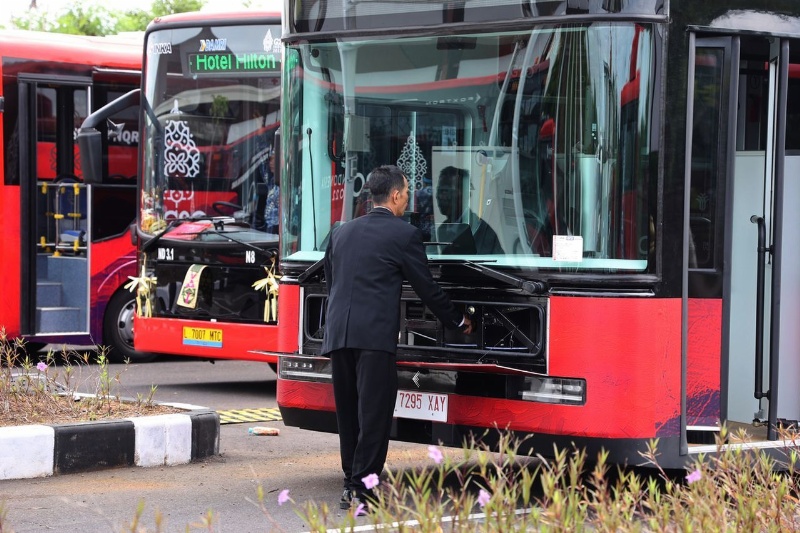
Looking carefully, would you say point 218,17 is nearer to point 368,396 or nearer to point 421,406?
point 421,406

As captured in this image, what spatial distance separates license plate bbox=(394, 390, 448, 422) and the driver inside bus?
2.48 feet

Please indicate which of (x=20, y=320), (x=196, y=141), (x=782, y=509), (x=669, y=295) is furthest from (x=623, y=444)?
(x=20, y=320)

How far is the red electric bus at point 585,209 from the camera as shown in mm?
6426

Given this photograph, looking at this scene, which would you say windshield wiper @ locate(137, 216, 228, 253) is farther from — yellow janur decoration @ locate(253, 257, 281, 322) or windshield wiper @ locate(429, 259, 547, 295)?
windshield wiper @ locate(429, 259, 547, 295)

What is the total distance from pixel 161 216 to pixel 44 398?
376 cm

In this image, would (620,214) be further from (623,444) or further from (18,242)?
(18,242)

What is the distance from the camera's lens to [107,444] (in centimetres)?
780

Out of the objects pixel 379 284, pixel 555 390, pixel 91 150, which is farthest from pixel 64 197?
pixel 555 390

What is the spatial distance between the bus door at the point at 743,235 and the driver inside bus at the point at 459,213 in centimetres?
99

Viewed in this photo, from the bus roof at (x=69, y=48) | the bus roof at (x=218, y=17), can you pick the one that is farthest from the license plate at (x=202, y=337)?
the bus roof at (x=69, y=48)

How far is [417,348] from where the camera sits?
6.93 metres

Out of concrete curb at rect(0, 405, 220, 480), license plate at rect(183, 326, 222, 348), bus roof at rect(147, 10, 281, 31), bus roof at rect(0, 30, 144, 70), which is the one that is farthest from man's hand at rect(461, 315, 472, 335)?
bus roof at rect(0, 30, 144, 70)

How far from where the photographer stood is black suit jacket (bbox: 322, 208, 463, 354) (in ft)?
21.5

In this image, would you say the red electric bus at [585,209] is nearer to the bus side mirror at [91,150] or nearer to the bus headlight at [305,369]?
the bus headlight at [305,369]
